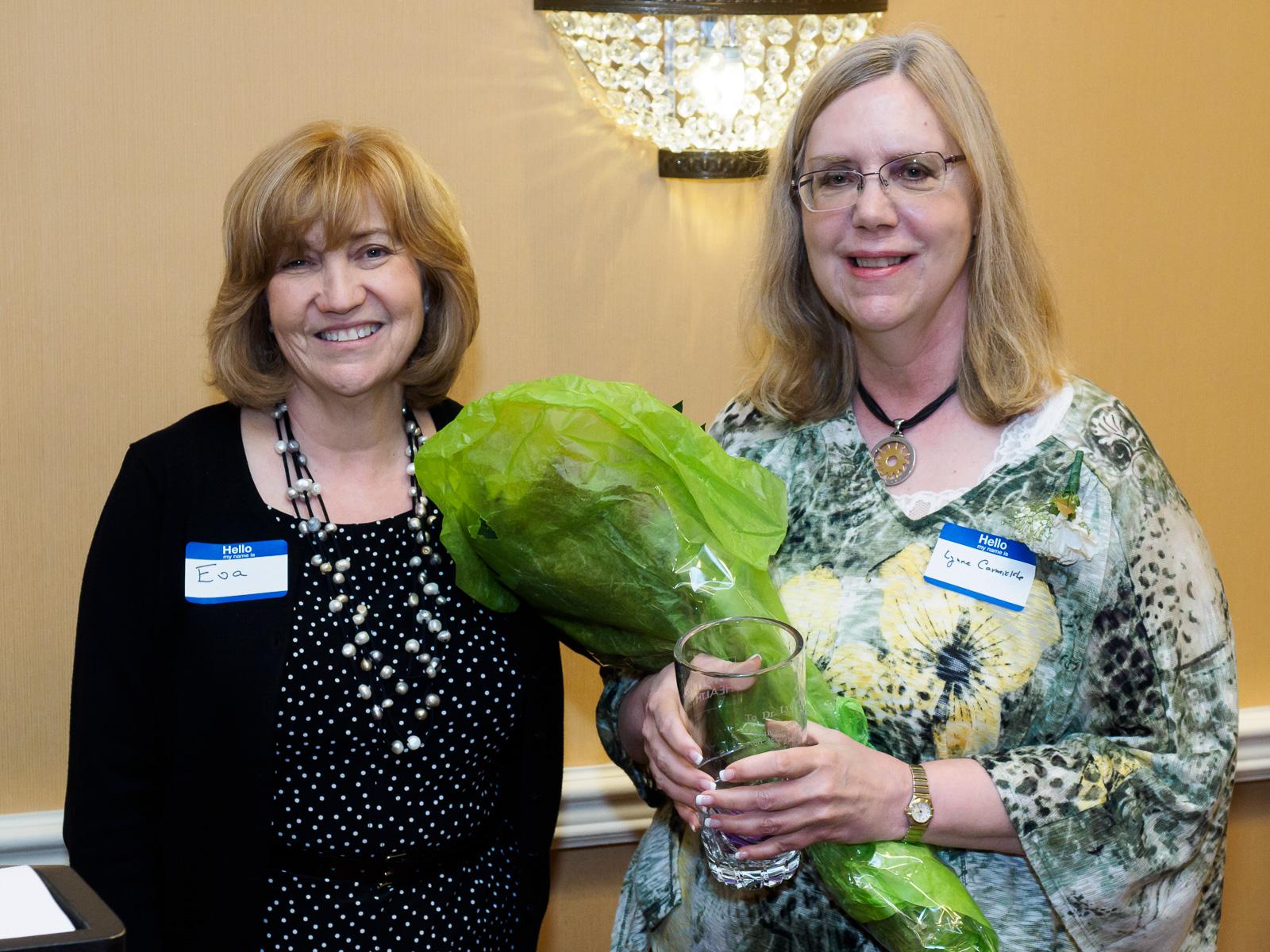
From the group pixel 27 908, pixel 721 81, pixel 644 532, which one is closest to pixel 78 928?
pixel 27 908

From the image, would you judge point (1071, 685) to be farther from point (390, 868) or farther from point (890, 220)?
point (390, 868)

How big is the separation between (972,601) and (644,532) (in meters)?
0.43

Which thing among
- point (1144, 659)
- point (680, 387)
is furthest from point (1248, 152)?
point (1144, 659)

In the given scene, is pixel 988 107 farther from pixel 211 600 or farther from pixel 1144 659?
pixel 211 600

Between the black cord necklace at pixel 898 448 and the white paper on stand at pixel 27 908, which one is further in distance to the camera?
the black cord necklace at pixel 898 448

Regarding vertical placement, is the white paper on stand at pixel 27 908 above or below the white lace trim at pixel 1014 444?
below

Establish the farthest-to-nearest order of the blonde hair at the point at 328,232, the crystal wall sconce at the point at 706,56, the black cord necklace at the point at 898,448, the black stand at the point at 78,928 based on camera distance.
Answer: the crystal wall sconce at the point at 706,56, the blonde hair at the point at 328,232, the black cord necklace at the point at 898,448, the black stand at the point at 78,928

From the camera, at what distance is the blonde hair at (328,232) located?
1.78 m

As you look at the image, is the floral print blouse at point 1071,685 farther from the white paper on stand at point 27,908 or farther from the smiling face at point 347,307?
the white paper on stand at point 27,908

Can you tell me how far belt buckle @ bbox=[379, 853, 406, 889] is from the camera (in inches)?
69.8

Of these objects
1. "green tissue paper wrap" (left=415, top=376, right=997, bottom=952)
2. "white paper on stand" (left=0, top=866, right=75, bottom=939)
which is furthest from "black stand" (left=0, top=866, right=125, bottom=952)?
"green tissue paper wrap" (left=415, top=376, right=997, bottom=952)

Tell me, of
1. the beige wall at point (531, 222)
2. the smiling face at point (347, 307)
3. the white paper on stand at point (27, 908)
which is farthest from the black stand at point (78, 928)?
the beige wall at point (531, 222)

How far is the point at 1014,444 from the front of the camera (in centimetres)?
162

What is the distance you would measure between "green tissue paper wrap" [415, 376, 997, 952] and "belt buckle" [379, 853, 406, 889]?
0.49 meters
